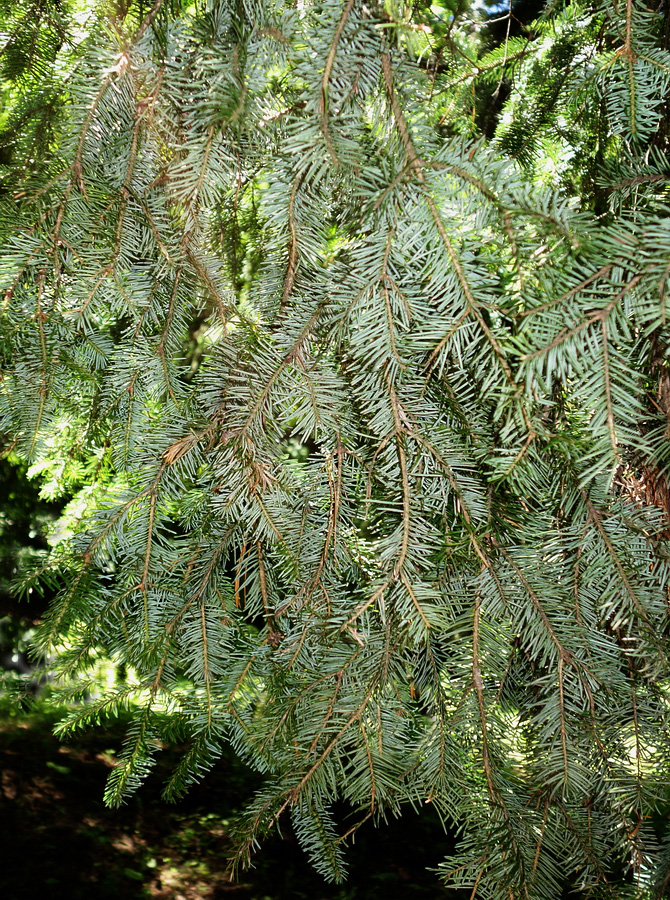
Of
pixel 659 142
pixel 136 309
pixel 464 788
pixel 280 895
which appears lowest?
pixel 280 895

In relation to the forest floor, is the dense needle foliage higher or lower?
higher

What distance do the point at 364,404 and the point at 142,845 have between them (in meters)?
1.99

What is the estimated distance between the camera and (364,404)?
Result: 0.92m

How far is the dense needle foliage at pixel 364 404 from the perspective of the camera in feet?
2.40

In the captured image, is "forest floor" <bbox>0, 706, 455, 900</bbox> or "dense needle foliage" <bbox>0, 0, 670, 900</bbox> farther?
"forest floor" <bbox>0, 706, 455, 900</bbox>

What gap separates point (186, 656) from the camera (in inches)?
43.2

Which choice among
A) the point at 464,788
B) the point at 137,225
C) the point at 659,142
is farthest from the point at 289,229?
the point at 464,788

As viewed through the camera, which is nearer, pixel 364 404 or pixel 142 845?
pixel 364 404

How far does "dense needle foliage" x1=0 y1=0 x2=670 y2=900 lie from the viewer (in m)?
0.73

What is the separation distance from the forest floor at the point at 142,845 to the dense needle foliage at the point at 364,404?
1.13 metres

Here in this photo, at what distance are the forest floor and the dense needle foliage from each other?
113 cm

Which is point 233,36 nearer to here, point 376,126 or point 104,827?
point 376,126

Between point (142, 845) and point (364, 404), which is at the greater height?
point (364, 404)

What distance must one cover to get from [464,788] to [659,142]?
3.58 ft
